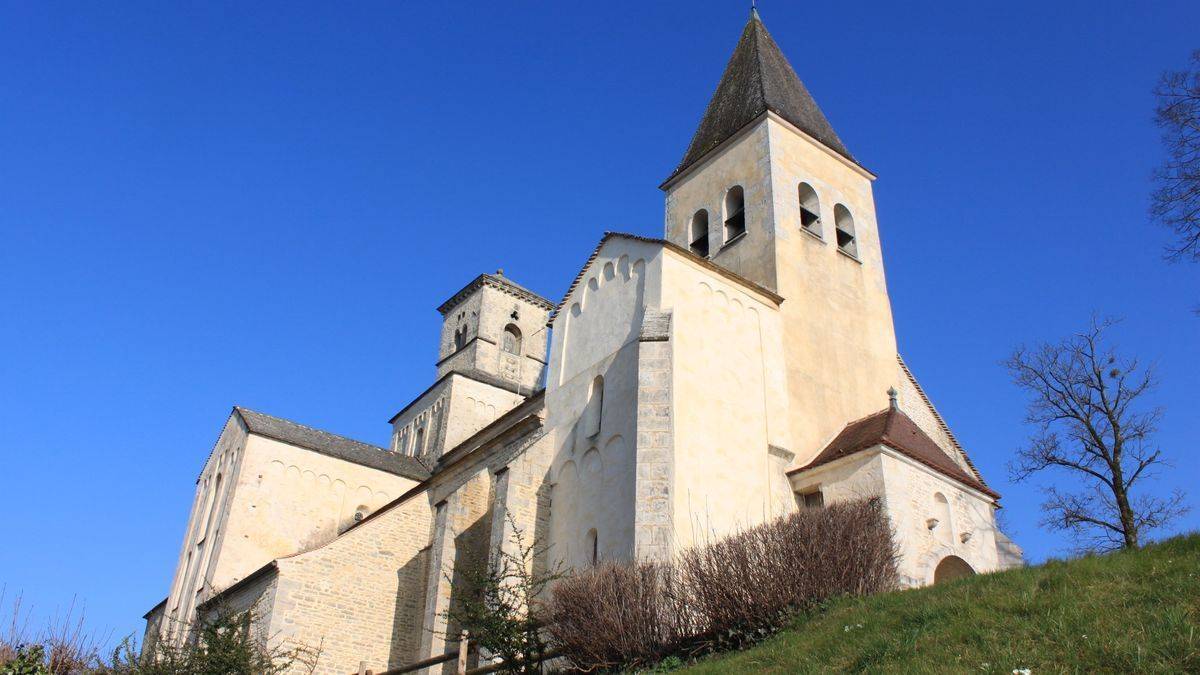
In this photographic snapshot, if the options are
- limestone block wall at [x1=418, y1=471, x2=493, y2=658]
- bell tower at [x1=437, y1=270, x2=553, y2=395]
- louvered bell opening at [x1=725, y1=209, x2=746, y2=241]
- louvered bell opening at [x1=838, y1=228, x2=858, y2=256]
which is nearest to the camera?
limestone block wall at [x1=418, y1=471, x2=493, y2=658]

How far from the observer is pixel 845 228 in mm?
25625

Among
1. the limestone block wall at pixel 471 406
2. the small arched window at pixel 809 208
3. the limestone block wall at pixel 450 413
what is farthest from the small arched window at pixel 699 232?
the limestone block wall at pixel 471 406


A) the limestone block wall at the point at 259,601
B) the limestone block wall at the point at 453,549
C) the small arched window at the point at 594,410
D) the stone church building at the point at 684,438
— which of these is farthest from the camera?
the limestone block wall at the point at 259,601

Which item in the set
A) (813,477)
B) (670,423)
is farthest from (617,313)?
(813,477)

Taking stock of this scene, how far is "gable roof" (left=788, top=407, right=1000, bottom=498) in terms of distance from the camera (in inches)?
717

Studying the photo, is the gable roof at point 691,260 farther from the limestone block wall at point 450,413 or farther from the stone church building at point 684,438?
the limestone block wall at point 450,413

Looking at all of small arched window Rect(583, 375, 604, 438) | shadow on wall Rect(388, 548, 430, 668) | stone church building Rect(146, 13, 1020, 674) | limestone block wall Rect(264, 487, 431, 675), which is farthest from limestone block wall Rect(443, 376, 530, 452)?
small arched window Rect(583, 375, 604, 438)

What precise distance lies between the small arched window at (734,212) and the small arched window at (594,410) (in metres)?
6.31

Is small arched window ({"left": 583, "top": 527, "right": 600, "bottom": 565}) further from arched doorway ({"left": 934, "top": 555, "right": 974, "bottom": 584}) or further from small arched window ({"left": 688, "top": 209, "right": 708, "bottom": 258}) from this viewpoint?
small arched window ({"left": 688, "top": 209, "right": 708, "bottom": 258})

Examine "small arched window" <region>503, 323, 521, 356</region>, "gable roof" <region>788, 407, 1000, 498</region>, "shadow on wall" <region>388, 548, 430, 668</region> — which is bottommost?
"shadow on wall" <region>388, 548, 430, 668</region>

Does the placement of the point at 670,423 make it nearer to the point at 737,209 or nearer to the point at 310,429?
the point at 737,209

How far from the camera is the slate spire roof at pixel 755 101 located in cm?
2642

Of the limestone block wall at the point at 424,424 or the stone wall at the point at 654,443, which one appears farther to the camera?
the limestone block wall at the point at 424,424

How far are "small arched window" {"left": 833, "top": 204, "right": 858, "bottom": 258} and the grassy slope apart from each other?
1440cm
